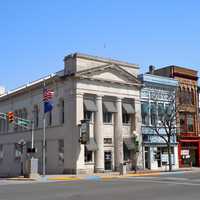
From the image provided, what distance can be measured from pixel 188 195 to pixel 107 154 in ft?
97.3

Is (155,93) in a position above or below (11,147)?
above

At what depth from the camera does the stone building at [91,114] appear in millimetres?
44906

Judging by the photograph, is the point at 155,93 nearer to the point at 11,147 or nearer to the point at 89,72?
the point at 89,72

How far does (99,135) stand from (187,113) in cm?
1713

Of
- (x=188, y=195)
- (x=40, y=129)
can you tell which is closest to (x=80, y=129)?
(x=40, y=129)

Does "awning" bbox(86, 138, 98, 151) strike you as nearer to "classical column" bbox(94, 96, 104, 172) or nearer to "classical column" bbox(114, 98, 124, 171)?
"classical column" bbox(94, 96, 104, 172)

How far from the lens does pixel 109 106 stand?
48000 millimetres

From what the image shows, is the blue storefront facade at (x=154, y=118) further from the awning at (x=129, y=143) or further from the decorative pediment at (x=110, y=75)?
the decorative pediment at (x=110, y=75)

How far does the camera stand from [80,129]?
43.5m

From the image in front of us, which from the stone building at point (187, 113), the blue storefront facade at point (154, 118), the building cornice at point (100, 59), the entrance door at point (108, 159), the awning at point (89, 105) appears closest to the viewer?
the awning at point (89, 105)

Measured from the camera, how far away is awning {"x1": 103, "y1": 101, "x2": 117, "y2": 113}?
47.5 meters

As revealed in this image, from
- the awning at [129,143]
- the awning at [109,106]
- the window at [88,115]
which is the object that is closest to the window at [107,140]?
the awning at [129,143]

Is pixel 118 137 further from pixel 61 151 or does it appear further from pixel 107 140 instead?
pixel 61 151

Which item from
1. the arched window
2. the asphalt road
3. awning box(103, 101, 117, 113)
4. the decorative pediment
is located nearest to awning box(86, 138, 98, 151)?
awning box(103, 101, 117, 113)
